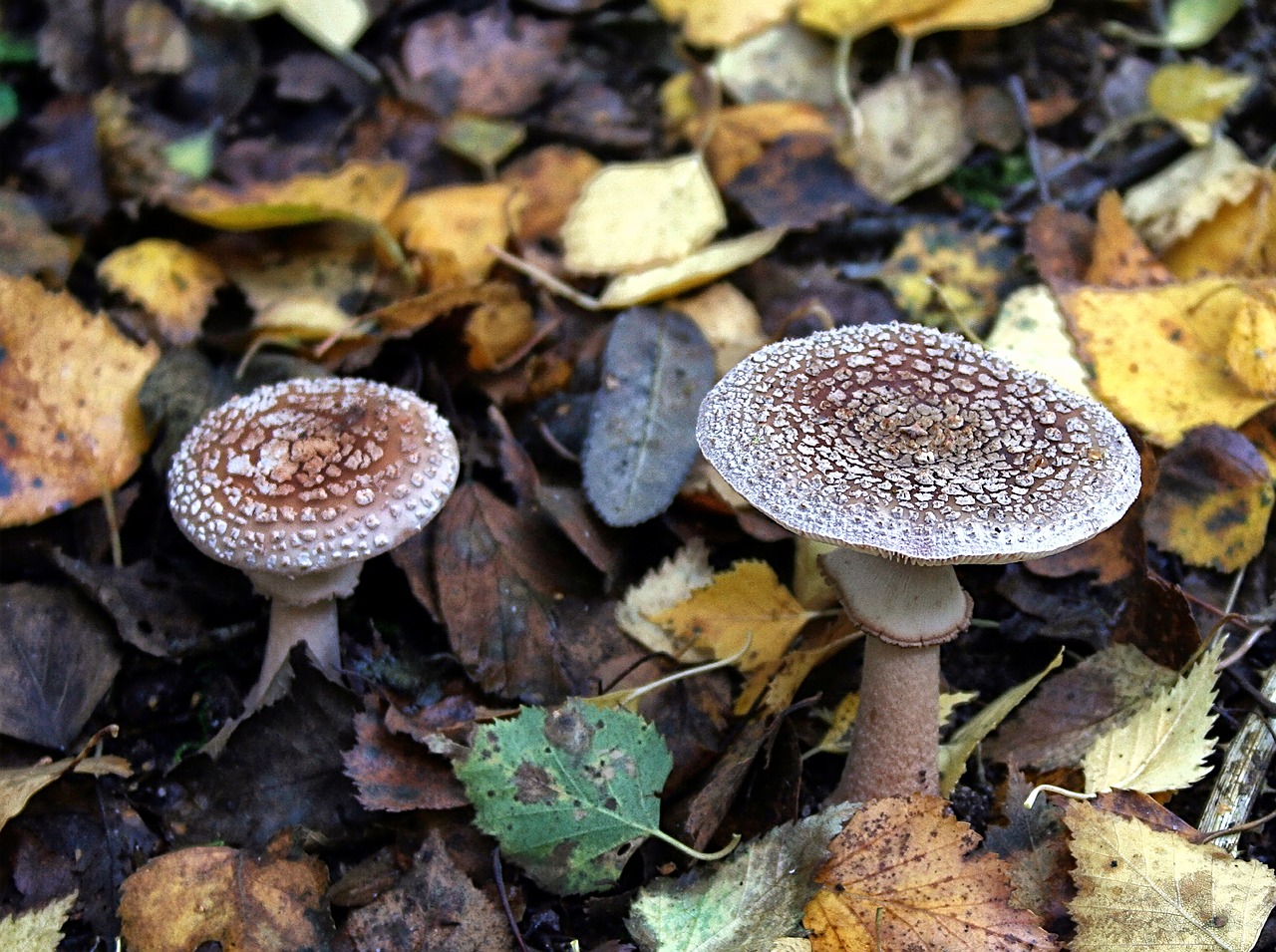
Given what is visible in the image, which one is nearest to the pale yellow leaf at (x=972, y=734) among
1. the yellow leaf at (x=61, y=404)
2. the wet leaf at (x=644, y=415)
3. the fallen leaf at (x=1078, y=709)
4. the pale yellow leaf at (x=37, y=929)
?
the fallen leaf at (x=1078, y=709)

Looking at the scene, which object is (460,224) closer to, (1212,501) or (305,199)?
(305,199)

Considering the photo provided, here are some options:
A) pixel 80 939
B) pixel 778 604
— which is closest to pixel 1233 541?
pixel 778 604

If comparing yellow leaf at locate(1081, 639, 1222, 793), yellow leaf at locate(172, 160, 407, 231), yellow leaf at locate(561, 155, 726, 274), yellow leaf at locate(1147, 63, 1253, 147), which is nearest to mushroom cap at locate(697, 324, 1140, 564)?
yellow leaf at locate(1081, 639, 1222, 793)

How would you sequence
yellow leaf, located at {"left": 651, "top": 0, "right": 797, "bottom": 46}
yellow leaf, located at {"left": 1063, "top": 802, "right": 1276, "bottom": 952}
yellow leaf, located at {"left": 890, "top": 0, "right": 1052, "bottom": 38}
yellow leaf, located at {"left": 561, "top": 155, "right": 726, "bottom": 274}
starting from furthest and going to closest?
yellow leaf, located at {"left": 651, "top": 0, "right": 797, "bottom": 46}
yellow leaf, located at {"left": 890, "top": 0, "right": 1052, "bottom": 38}
yellow leaf, located at {"left": 561, "top": 155, "right": 726, "bottom": 274}
yellow leaf, located at {"left": 1063, "top": 802, "right": 1276, "bottom": 952}

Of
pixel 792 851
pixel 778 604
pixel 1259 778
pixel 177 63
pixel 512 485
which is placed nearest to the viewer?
pixel 792 851

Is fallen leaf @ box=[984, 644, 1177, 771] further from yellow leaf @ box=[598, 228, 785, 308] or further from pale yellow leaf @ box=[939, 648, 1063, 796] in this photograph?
yellow leaf @ box=[598, 228, 785, 308]

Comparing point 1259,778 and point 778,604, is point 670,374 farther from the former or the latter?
point 1259,778
